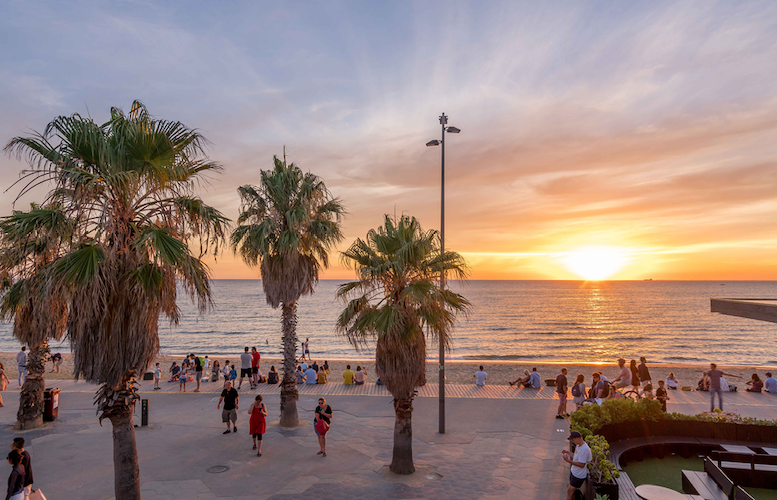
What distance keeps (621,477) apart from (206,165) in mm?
11331

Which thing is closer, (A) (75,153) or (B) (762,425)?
(A) (75,153)

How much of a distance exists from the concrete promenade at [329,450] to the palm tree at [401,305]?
1.56 metres

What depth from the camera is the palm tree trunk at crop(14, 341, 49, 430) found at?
45.9ft

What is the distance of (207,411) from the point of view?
16.5 m

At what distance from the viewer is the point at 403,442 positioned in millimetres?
10773

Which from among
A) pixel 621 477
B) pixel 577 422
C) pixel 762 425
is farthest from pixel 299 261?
pixel 762 425

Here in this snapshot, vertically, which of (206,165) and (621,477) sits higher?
(206,165)

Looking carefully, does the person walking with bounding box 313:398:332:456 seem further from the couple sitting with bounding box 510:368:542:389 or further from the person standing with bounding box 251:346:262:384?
the couple sitting with bounding box 510:368:542:389

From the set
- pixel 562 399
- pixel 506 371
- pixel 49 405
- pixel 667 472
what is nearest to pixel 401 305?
pixel 667 472

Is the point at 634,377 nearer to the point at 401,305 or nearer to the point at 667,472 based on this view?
the point at 667,472

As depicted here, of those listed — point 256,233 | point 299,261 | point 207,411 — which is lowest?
point 207,411

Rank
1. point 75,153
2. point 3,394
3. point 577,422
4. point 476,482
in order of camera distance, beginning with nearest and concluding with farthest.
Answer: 1. point 75,153
2. point 476,482
3. point 577,422
4. point 3,394

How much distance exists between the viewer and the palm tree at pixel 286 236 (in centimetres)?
1440

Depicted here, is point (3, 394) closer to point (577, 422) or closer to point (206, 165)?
point (206, 165)
